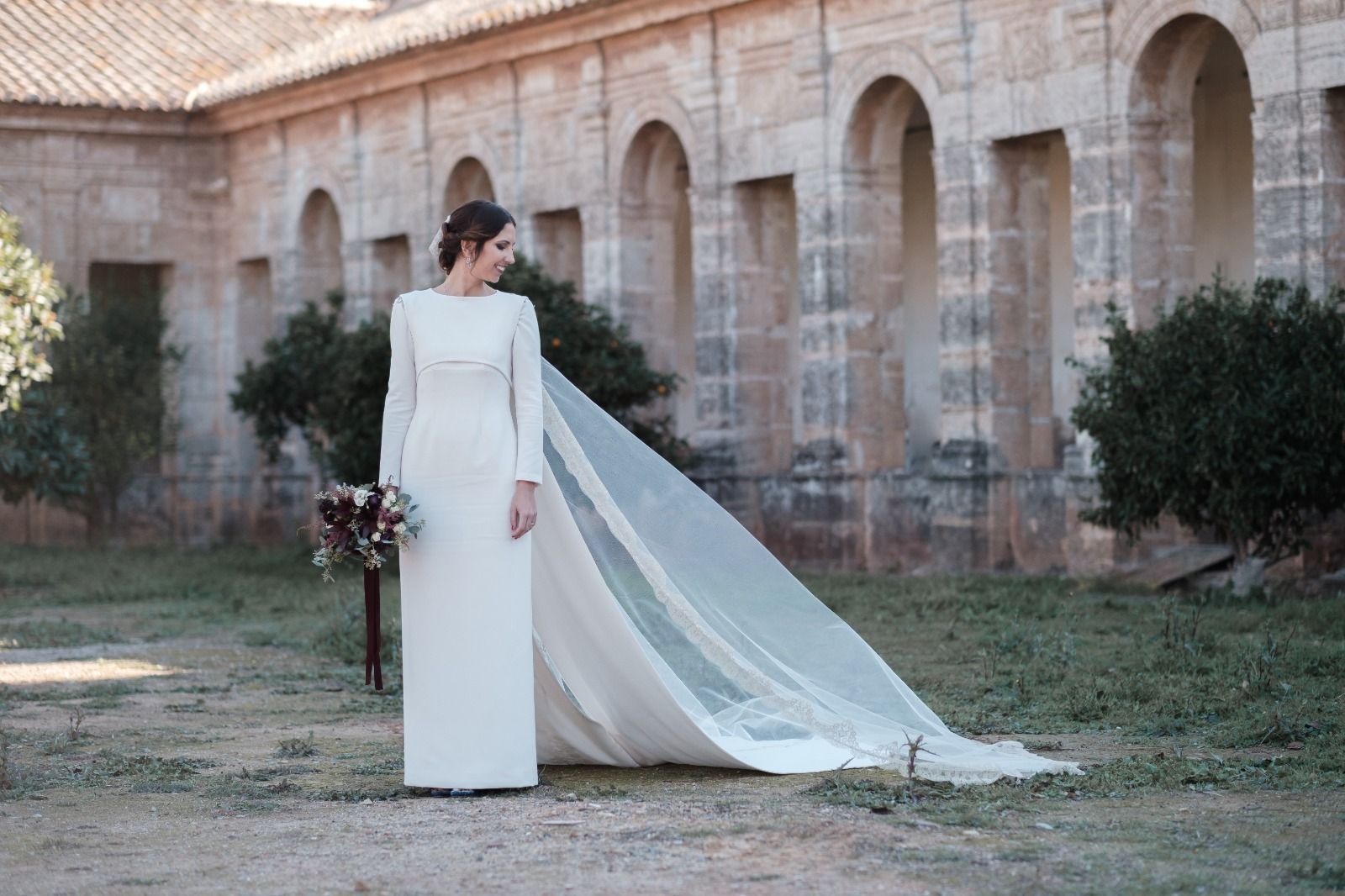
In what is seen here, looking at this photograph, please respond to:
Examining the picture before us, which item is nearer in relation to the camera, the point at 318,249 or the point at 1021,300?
the point at 1021,300

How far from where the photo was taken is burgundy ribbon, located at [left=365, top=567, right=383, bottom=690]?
7117 mm

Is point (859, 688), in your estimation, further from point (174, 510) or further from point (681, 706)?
point (174, 510)

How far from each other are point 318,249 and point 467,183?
3.42m

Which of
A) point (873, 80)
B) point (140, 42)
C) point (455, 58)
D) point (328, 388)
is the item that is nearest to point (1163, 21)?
point (873, 80)

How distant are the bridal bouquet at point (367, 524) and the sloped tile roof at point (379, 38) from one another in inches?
558

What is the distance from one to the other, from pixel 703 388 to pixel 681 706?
13.3 m

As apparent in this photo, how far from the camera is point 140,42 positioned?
28.0 meters

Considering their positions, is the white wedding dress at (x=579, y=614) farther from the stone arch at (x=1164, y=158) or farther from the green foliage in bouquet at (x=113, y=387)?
the green foliage in bouquet at (x=113, y=387)

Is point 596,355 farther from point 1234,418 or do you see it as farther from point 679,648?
point 679,648

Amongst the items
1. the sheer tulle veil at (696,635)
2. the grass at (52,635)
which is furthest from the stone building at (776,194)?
the sheer tulle veil at (696,635)

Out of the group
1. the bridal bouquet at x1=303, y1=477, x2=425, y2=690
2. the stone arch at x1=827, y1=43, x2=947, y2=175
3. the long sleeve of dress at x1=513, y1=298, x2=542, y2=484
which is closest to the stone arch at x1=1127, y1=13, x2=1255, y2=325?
the stone arch at x1=827, y1=43, x2=947, y2=175

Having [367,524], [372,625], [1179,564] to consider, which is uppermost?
[367,524]

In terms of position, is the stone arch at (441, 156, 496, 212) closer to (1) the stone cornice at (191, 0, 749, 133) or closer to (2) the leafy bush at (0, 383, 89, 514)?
(1) the stone cornice at (191, 0, 749, 133)

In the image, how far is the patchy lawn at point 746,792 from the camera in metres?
5.54
